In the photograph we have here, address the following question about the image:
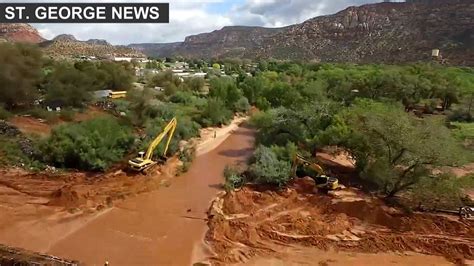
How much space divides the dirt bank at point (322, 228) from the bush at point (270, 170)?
104 centimetres

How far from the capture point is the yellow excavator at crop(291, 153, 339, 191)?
A: 1920 cm

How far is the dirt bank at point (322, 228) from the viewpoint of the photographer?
14672 mm

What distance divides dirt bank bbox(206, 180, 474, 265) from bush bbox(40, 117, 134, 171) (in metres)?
6.60

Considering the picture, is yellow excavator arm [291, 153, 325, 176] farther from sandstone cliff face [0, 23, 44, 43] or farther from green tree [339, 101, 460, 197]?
sandstone cliff face [0, 23, 44, 43]

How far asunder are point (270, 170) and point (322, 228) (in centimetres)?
473

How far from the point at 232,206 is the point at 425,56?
252ft

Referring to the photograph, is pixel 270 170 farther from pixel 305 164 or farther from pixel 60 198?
pixel 60 198

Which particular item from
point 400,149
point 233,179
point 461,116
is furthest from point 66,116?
point 461,116

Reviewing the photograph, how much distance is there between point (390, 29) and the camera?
333 ft

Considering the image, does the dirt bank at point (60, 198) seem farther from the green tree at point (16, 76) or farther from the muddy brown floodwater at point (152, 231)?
the green tree at point (16, 76)

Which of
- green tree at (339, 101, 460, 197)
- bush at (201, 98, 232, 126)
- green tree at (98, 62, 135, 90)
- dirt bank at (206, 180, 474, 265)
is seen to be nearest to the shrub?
bush at (201, 98, 232, 126)

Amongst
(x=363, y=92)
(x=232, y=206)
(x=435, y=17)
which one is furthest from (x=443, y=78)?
(x=435, y=17)

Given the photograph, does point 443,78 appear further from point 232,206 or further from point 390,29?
point 390,29

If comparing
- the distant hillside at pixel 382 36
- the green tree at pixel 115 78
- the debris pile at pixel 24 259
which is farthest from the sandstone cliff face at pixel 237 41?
the debris pile at pixel 24 259
